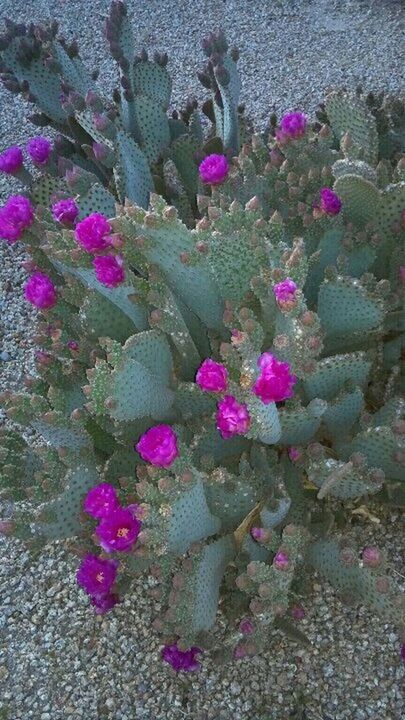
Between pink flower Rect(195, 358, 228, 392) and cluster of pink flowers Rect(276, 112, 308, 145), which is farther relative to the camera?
cluster of pink flowers Rect(276, 112, 308, 145)

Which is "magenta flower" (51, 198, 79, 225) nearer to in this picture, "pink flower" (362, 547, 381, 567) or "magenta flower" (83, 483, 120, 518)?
"magenta flower" (83, 483, 120, 518)

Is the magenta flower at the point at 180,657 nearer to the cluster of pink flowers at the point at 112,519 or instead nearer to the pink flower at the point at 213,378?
the cluster of pink flowers at the point at 112,519

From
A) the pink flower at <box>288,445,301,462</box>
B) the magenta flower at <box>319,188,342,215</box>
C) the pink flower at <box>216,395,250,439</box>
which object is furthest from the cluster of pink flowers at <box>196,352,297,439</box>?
the magenta flower at <box>319,188,342,215</box>

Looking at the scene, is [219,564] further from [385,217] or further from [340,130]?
[340,130]

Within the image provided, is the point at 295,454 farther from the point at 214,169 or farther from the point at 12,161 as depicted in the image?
the point at 12,161

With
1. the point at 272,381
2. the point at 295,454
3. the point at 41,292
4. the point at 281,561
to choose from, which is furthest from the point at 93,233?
the point at 281,561

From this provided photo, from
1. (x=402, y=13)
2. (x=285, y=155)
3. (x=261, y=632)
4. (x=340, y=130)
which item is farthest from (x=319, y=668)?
(x=402, y=13)

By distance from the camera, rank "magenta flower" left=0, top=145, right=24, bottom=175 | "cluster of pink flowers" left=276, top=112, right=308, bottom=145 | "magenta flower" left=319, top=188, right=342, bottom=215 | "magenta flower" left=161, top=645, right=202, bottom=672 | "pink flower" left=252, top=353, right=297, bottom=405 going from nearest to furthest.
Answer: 1. "pink flower" left=252, top=353, right=297, bottom=405
2. "magenta flower" left=161, top=645, right=202, bottom=672
3. "magenta flower" left=319, top=188, right=342, bottom=215
4. "cluster of pink flowers" left=276, top=112, right=308, bottom=145
5. "magenta flower" left=0, top=145, right=24, bottom=175
